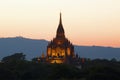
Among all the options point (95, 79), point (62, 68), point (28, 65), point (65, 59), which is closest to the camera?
point (95, 79)

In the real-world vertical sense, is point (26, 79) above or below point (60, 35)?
below

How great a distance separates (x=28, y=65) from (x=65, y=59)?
44481mm

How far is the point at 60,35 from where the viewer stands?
162000mm

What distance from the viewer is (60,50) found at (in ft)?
517

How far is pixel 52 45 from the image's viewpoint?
159125 mm

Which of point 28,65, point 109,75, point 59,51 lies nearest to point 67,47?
point 59,51

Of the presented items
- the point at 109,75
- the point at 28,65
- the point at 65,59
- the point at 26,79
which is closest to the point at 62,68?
the point at 26,79

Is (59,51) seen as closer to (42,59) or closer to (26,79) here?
(42,59)

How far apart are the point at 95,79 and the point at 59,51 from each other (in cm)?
8774

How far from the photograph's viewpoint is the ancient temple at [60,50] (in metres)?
154

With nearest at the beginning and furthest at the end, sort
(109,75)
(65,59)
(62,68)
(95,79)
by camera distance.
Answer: (95,79) → (109,75) → (62,68) → (65,59)

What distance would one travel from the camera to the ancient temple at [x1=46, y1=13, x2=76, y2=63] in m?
154

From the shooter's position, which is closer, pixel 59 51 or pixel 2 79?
pixel 2 79

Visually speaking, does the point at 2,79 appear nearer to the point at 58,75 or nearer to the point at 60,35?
the point at 58,75
